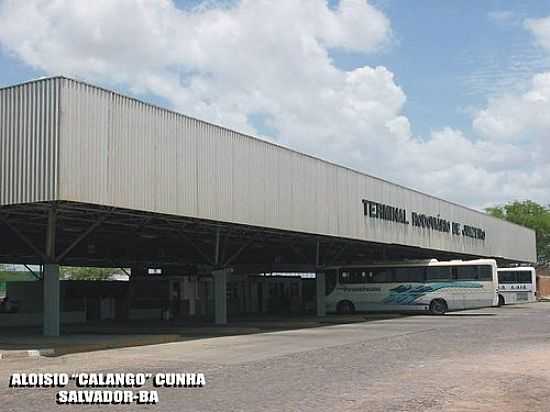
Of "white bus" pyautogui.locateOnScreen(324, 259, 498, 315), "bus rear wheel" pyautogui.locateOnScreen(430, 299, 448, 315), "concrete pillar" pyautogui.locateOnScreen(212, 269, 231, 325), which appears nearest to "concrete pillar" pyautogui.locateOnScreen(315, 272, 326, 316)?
"white bus" pyautogui.locateOnScreen(324, 259, 498, 315)

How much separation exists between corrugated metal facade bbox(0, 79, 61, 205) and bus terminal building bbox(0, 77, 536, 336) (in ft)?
0.11

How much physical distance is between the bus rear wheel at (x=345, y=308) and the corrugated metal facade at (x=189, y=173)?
Result: 5.10 m

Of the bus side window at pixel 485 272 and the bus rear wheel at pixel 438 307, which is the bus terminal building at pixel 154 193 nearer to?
the bus rear wheel at pixel 438 307

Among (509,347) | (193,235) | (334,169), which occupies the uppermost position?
(334,169)

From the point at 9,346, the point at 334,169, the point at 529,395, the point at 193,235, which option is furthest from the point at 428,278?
the point at 529,395

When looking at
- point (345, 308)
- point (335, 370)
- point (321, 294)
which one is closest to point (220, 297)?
point (321, 294)

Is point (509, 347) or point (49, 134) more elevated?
point (49, 134)

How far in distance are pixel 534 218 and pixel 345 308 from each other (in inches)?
2576

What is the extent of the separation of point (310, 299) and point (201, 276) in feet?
27.9

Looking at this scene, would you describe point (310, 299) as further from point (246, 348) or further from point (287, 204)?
point (246, 348)

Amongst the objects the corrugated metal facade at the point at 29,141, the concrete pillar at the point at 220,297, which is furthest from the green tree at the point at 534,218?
the corrugated metal facade at the point at 29,141

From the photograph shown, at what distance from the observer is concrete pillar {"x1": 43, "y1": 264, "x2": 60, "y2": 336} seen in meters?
22.4

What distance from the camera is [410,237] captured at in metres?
41.5

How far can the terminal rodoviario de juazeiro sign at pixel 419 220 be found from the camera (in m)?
37.1
